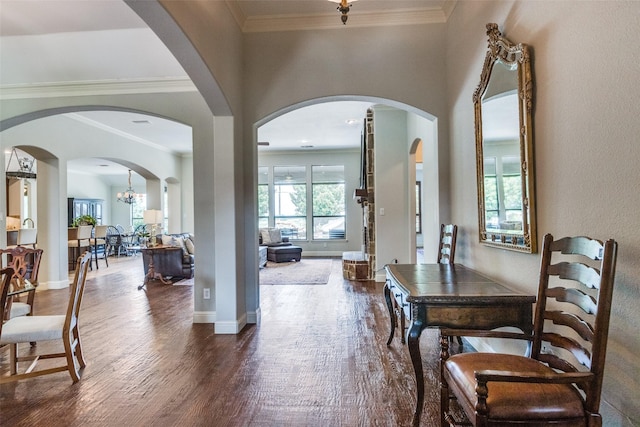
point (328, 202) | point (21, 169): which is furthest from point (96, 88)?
point (328, 202)

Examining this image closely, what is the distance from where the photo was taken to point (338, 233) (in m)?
10.7

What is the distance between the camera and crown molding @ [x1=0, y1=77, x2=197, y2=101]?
4.37m

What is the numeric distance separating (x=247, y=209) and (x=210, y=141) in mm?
1011

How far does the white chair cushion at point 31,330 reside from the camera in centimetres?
250

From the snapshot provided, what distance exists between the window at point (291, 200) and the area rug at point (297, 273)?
1.64 m

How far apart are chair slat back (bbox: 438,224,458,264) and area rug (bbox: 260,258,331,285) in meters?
3.24

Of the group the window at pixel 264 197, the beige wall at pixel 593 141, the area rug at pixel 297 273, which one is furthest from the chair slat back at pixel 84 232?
the beige wall at pixel 593 141

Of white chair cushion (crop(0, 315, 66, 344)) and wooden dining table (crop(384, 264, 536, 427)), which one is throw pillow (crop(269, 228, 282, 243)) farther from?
wooden dining table (crop(384, 264, 536, 427))

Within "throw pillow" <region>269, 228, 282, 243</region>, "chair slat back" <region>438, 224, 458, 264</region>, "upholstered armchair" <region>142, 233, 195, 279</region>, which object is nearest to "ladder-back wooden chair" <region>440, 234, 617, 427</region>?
"chair slat back" <region>438, 224, 458, 264</region>

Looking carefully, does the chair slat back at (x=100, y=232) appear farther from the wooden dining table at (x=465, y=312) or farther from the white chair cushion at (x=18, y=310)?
the wooden dining table at (x=465, y=312)

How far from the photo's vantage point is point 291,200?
10875 millimetres

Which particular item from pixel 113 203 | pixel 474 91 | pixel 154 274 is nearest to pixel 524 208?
pixel 474 91

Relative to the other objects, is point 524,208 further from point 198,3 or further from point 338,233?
point 338,233

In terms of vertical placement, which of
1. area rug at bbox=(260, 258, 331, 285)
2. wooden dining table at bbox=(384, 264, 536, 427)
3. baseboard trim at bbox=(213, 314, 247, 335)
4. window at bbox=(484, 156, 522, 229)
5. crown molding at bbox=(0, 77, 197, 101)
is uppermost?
crown molding at bbox=(0, 77, 197, 101)
